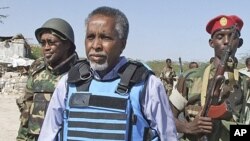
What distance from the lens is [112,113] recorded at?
2395 mm

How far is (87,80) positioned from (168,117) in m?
0.47

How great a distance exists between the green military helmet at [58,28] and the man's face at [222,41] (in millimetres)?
1213

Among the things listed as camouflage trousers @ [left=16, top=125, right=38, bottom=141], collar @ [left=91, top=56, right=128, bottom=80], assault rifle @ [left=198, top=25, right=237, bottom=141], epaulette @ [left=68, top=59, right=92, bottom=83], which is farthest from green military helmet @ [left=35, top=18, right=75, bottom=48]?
collar @ [left=91, top=56, right=128, bottom=80]

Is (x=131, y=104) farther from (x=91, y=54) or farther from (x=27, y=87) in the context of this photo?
(x=27, y=87)

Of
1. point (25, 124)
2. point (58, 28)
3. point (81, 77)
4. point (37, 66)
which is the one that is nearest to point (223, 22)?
point (58, 28)

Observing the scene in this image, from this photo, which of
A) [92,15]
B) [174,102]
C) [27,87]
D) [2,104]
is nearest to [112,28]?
[92,15]

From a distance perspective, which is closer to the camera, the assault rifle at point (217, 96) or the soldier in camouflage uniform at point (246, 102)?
the assault rifle at point (217, 96)

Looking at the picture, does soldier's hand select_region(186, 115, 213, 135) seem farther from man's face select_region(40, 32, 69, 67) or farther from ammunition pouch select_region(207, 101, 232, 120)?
man's face select_region(40, 32, 69, 67)

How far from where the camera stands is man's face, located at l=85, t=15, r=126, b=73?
2387mm

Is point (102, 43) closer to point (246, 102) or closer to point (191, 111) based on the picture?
point (191, 111)

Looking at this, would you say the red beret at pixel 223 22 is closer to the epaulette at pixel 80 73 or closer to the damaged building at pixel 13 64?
the epaulette at pixel 80 73

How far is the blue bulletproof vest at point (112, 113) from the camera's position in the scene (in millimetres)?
2387

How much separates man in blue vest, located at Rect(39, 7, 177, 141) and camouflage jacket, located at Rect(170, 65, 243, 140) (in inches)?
41.9

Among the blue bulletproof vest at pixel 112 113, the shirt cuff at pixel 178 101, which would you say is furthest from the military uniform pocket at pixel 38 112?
the blue bulletproof vest at pixel 112 113
